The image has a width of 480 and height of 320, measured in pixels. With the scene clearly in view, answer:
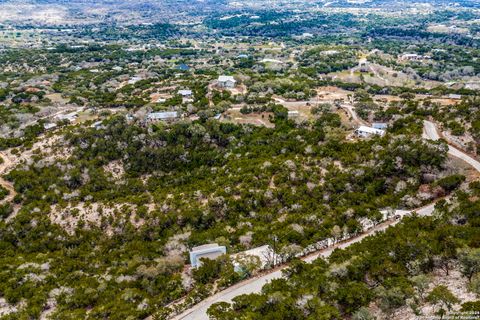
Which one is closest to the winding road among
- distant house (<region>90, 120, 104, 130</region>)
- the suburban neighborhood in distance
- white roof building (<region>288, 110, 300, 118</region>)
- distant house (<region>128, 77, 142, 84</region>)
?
the suburban neighborhood in distance

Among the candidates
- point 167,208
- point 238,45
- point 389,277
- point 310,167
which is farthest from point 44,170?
point 238,45

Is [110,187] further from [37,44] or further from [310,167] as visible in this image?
[37,44]

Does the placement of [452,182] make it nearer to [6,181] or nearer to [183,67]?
[6,181]

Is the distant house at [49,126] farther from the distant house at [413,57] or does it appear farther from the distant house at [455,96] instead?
the distant house at [413,57]

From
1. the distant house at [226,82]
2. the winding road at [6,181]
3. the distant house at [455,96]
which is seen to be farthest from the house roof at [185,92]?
the distant house at [455,96]

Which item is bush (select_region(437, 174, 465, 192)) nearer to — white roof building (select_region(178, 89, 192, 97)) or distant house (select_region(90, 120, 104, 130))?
distant house (select_region(90, 120, 104, 130))

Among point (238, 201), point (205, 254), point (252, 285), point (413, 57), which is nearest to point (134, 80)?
point (238, 201)

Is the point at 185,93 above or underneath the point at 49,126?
above
